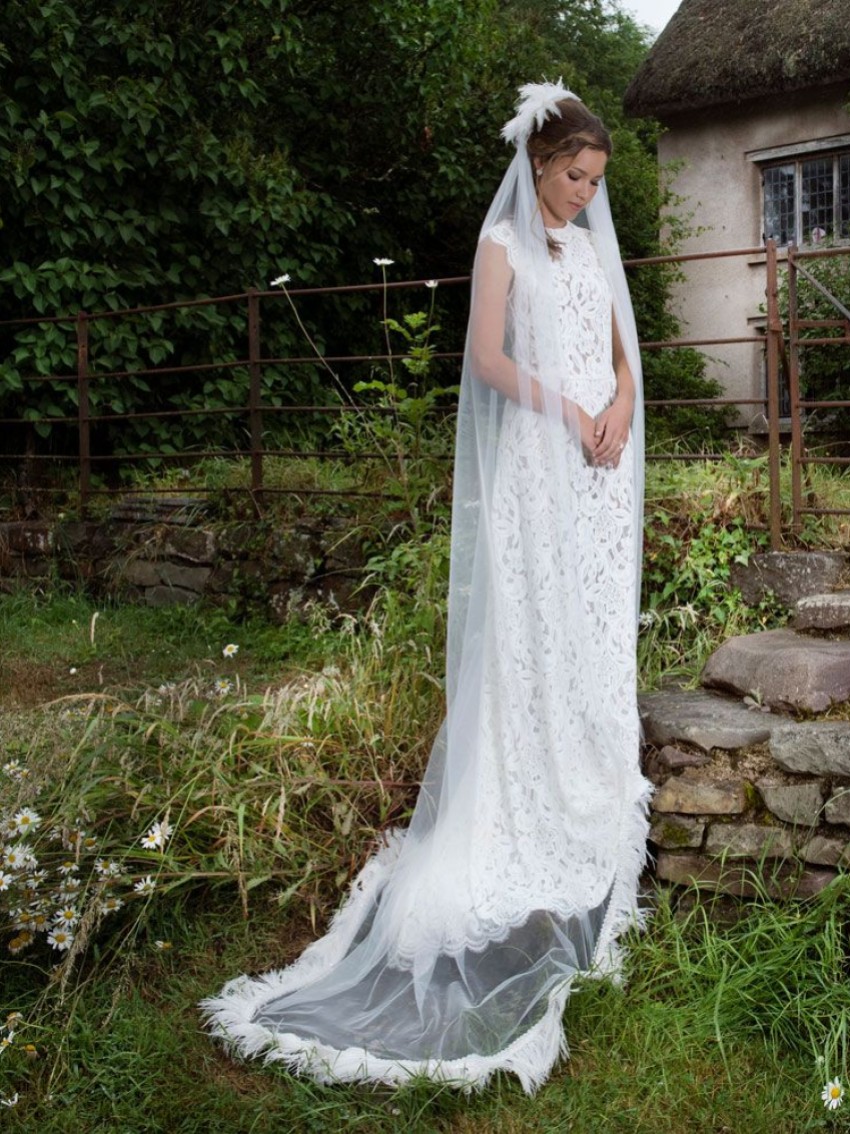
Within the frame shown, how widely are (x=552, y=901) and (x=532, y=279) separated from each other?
1.61 m

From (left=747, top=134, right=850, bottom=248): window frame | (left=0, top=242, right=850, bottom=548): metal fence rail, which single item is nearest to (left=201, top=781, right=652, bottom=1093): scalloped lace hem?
(left=0, top=242, right=850, bottom=548): metal fence rail

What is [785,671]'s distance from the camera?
3650mm

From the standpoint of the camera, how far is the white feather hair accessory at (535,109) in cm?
325

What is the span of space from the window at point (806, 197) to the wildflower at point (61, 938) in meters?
10.9

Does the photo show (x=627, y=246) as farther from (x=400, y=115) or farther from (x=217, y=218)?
(x=217, y=218)

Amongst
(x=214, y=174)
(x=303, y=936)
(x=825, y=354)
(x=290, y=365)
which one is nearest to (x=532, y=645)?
(x=303, y=936)

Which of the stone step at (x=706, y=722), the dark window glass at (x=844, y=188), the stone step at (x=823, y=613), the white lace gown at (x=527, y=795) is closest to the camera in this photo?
the white lace gown at (x=527, y=795)

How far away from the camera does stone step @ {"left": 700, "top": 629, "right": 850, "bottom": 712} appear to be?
11.7ft

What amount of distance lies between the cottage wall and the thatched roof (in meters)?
0.22

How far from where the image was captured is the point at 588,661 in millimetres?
3396

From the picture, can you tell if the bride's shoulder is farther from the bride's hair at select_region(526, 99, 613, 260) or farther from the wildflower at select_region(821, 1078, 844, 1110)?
the wildflower at select_region(821, 1078, 844, 1110)

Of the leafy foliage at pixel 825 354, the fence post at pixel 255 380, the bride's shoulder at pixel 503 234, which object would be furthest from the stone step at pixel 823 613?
the leafy foliage at pixel 825 354

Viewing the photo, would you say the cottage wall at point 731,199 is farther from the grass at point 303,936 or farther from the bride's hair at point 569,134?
the bride's hair at point 569,134

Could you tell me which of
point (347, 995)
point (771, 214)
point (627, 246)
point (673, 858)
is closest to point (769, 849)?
point (673, 858)
